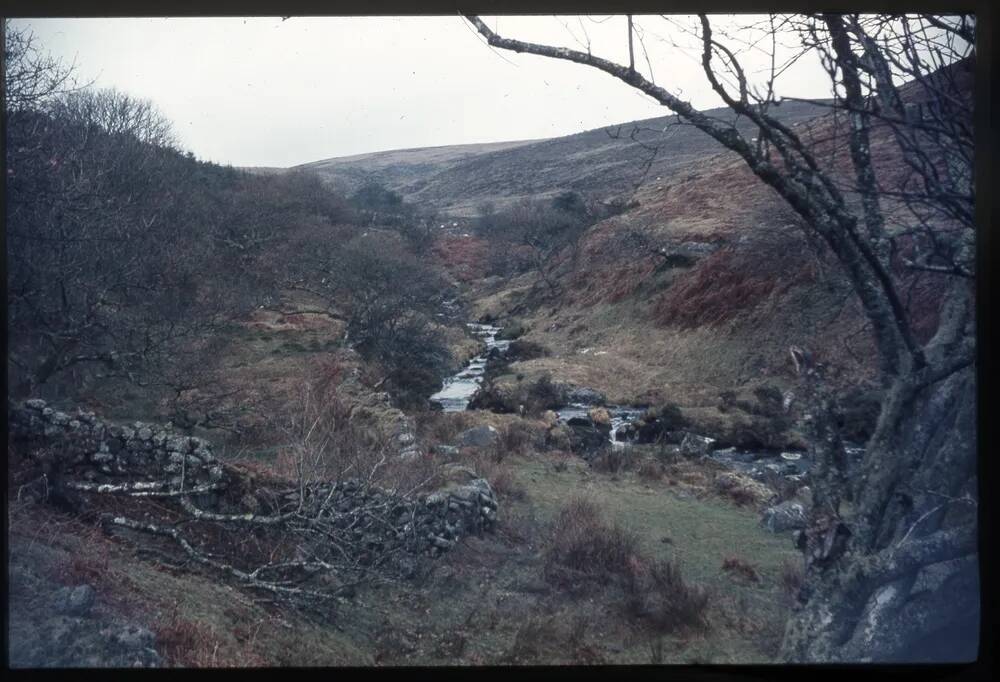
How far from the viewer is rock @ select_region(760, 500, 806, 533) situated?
424 cm

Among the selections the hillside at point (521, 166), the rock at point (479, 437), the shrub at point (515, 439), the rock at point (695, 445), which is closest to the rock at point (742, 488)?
the rock at point (695, 445)

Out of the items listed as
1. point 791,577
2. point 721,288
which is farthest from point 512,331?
point 791,577

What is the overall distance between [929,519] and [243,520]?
3.88 m

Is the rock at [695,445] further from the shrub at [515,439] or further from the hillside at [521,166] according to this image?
the hillside at [521,166]

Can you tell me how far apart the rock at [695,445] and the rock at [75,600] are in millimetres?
3753

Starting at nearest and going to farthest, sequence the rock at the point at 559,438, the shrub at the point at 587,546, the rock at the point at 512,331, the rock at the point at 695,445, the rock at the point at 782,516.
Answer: the shrub at the point at 587,546 < the rock at the point at 782,516 < the rock at the point at 695,445 < the rock at the point at 559,438 < the rock at the point at 512,331

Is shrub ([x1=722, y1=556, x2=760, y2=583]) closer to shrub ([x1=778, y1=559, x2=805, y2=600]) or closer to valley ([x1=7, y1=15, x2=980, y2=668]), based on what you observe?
valley ([x1=7, y1=15, x2=980, y2=668])

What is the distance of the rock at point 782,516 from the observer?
424cm

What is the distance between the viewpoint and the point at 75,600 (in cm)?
355

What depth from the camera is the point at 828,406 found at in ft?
12.5

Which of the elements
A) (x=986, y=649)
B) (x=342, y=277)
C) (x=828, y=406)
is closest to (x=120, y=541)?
(x=342, y=277)

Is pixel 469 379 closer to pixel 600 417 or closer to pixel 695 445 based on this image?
pixel 600 417

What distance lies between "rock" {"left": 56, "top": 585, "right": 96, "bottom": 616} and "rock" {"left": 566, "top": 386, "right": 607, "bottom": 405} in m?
3.24

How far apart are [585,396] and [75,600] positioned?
3483mm
